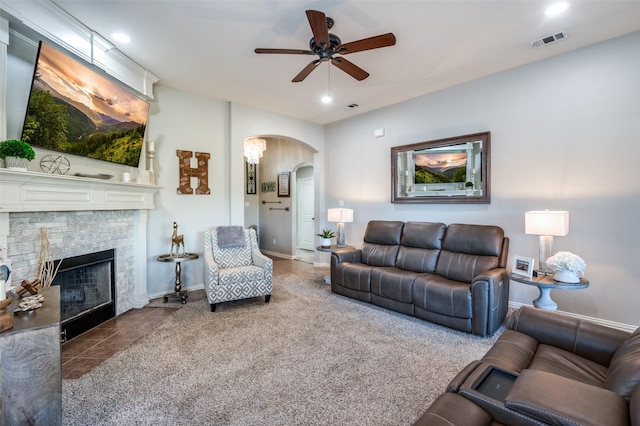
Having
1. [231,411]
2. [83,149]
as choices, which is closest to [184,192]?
[83,149]

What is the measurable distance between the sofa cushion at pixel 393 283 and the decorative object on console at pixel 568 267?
4.29ft

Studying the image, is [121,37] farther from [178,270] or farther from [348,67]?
[178,270]

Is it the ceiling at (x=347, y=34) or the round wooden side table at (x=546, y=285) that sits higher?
the ceiling at (x=347, y=34)

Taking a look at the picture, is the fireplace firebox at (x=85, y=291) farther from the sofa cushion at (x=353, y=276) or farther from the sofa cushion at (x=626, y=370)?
the sofa cushion at (x=626, y=370)

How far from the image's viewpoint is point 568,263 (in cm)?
268

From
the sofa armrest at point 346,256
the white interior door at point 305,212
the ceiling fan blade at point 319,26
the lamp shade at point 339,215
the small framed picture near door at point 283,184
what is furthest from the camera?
the white interior door at point 305,212

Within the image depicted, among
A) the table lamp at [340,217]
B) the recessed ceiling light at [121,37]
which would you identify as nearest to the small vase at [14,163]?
the recessed ceiling light at [121,37]

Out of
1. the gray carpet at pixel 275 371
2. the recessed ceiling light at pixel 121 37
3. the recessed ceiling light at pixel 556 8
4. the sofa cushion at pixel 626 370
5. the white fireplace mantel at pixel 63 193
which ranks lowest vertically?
the gray carpet at pixel 275 371

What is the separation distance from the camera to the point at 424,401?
1948 mm

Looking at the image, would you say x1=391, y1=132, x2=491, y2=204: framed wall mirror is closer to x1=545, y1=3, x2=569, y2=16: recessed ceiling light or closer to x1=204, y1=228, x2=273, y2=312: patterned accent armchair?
x1=545, y1=3, x2=569, y2=16: recessed ceiling light

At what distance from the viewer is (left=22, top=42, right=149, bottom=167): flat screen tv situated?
7.74 feet

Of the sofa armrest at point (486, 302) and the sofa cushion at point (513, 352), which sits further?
the sofa armrest at point (486, 302)

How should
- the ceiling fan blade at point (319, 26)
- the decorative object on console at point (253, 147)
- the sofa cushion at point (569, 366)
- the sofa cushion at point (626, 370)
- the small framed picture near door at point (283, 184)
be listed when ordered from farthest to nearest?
the small framed picture near door at point (283, 184)
the decorative object on console at point (253, 147)
the ceiling fan blade at point (319, 26)
the sofa cushion at point (569, 366)
the sofa cushion at point (626, 370)

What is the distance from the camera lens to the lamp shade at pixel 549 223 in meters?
2.78
